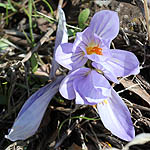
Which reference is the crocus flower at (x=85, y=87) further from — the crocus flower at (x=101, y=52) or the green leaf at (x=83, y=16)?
the green leaf at (x=83, y=16)

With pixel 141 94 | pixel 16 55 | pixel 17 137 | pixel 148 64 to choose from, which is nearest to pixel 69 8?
pixel 16 55

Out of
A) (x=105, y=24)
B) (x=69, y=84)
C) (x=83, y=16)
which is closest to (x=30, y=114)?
(x=69, y=84)

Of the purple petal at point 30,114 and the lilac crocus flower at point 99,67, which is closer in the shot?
the lilac crocus flower at point 99,67

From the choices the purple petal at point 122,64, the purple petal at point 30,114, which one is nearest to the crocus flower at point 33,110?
the purple petal at point 30,114

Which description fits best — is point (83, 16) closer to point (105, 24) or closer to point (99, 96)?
point (105, 24)

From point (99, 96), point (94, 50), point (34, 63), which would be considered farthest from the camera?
point (34, 63)

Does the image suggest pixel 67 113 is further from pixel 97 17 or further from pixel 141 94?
pixel 97 17

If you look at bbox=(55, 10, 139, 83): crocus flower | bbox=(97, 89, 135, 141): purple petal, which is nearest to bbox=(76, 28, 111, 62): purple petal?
bbox=(55, 10, 139, 83): crocus flower
